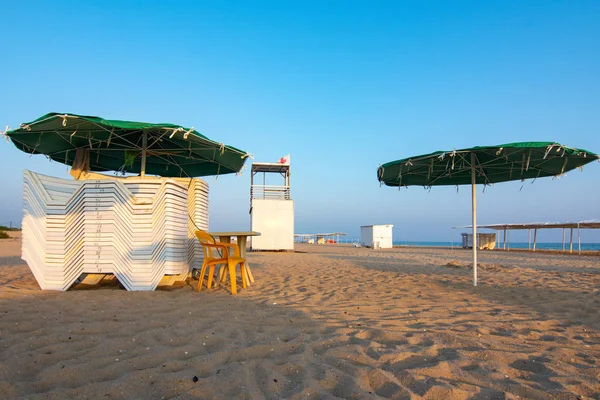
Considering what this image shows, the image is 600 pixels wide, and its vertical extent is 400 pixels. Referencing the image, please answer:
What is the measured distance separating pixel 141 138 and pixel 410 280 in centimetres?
591

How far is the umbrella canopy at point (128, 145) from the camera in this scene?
5445mm

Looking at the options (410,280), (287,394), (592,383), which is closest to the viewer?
(287,394)

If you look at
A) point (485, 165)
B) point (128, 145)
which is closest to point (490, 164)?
point (485, 165)

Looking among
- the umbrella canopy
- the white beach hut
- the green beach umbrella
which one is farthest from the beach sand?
the white beach hut

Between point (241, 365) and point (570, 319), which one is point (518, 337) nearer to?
point (570, 319)

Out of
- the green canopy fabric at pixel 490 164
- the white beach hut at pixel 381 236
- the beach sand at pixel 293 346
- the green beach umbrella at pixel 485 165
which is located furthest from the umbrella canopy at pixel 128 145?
the white beach hut at pixel 381 236

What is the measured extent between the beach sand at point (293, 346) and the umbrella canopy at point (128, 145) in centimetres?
244

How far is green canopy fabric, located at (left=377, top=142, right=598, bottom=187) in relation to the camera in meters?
5.85

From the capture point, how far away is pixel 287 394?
84.3 inches

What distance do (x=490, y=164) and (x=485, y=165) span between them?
0.11m

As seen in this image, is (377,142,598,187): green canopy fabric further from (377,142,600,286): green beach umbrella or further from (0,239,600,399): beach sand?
(0,239,600,399): beach sand

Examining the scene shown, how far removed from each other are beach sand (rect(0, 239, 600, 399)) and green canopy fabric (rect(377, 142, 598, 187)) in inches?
90.1

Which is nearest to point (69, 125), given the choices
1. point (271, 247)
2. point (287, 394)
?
point (287, 394)

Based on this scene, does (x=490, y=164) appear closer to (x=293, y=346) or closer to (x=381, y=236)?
A: (x=293, y=346)
